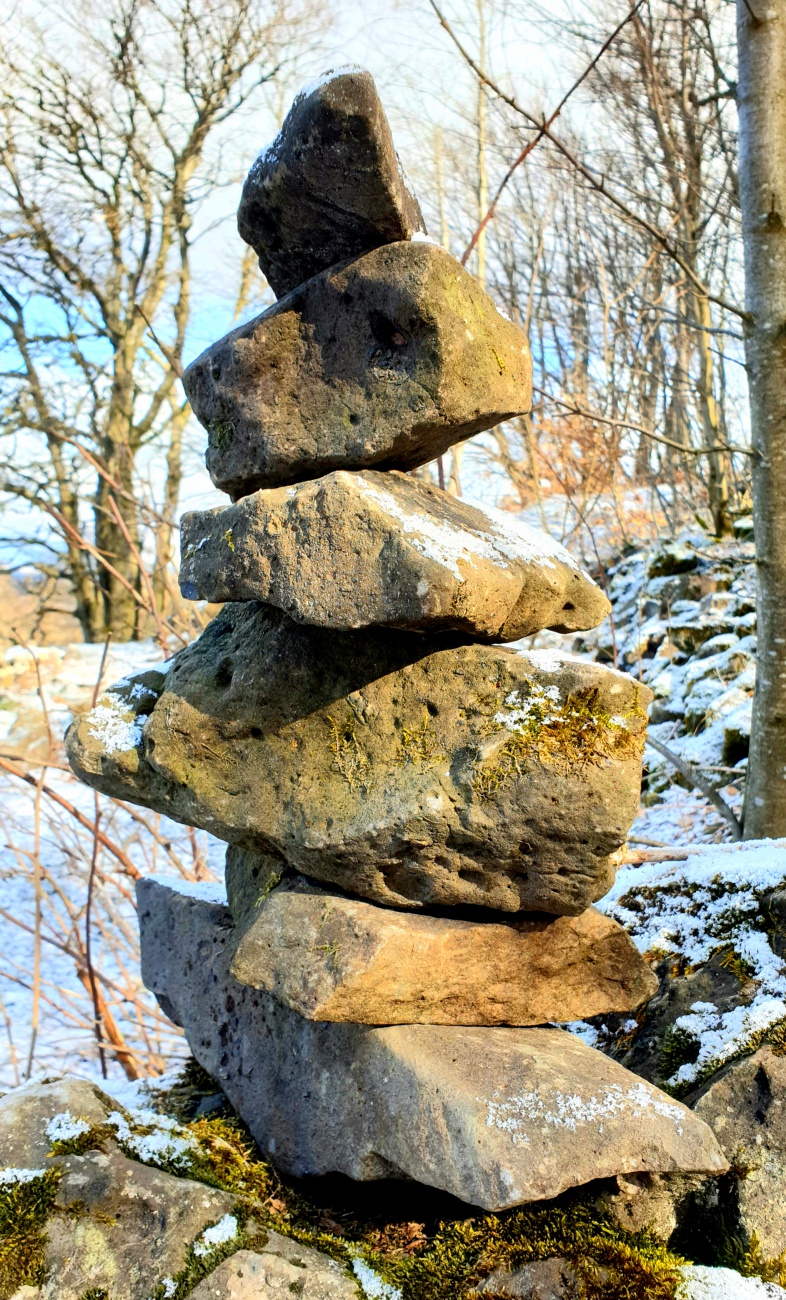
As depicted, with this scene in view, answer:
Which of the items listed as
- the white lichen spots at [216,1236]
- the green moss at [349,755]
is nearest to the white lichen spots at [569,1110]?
the white lichen spots at [216,1236]

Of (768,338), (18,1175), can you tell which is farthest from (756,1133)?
(768,338)

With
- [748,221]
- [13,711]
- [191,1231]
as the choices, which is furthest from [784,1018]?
[13,711]

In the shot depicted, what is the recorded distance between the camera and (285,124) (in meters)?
2.02

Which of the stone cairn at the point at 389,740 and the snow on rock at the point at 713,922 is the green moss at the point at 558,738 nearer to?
the stone cairn at the point at 389,740

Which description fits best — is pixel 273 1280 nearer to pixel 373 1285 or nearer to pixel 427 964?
pixel 373 1285

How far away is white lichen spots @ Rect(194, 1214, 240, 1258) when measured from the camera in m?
1.88

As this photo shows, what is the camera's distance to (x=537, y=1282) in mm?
1752

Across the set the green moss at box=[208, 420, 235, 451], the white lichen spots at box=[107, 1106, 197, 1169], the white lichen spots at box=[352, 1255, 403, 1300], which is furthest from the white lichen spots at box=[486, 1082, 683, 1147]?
the green moss at box=[208, 420, 235, 451]

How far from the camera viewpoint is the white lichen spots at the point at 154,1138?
7.07ft

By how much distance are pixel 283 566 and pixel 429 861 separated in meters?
0.78

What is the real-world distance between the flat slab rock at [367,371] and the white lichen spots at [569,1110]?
1532mm

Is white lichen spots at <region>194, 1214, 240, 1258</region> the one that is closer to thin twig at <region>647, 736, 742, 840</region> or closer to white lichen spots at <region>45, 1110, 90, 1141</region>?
white lichen spots at <region>45, 1110, 90, 1141</region>

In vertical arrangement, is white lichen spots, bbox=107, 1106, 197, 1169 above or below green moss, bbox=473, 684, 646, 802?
below

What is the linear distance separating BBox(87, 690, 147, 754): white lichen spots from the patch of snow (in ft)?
5.88
